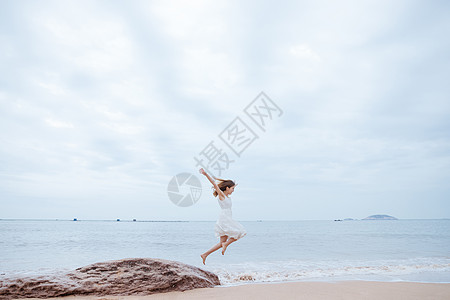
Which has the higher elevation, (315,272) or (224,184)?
(224,184)

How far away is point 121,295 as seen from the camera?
4734 mm

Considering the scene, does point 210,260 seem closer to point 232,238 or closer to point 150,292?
point 232,238

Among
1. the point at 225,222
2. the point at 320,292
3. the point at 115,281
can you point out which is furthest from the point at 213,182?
the point at 320,292

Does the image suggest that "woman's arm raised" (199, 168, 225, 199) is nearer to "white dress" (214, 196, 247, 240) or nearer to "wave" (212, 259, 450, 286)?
"white dress" (214, 196, 247, 240)

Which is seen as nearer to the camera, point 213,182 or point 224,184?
point 213,182

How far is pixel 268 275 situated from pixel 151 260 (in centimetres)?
409

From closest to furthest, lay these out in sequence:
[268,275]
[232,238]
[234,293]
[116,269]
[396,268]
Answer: [234,293], [116,269], [232,238], [268,275], [396,268]

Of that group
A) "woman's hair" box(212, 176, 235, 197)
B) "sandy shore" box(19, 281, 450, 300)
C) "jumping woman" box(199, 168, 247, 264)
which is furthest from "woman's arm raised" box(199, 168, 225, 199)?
"sandy shore" box(19, 281, 450, 300)

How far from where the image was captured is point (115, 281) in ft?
16.3

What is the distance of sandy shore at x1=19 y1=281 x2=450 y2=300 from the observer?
14.1 feet

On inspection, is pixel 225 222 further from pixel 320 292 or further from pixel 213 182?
pixel 320 292

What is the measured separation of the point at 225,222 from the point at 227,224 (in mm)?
59

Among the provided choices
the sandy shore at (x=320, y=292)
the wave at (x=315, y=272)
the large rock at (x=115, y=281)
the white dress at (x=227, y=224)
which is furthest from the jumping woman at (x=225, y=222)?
the wave at (x=315, y=272)

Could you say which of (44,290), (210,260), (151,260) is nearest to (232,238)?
(151,260)
